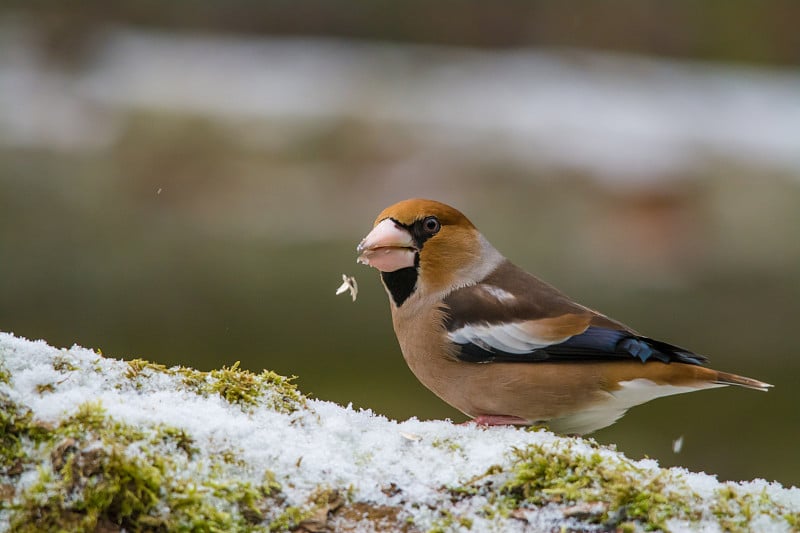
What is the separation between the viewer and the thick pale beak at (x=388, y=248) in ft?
12.1

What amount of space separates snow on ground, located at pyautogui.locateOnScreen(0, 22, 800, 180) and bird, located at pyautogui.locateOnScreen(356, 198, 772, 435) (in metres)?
6.61

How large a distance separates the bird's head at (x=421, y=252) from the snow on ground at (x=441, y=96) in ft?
21.4

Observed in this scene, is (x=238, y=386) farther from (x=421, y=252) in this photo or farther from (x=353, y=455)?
(x=421, y=252)

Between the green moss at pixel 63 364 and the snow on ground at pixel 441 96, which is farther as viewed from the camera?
the snow on ground at pixel 441 96

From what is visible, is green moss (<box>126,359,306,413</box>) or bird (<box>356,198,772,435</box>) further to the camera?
bird (<box>356,198,772,435</box>)

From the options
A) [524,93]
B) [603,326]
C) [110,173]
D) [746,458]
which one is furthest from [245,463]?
[524,93]

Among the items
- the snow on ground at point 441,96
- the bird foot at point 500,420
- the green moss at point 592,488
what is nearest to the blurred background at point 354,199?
the snow on ground at point 441,96

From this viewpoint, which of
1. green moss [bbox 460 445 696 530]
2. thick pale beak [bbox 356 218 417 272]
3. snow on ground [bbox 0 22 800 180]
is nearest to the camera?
green moss [bbox 460 445 696 530]

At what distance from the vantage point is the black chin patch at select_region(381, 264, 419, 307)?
3.84 m

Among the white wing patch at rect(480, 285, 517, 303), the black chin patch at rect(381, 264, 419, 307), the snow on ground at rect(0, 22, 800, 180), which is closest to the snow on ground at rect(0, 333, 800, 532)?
the white wing patch at rect(480, 285, 517, 303)

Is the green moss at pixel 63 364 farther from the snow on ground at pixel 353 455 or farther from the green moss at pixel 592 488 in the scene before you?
the green moss at pixel 592 488

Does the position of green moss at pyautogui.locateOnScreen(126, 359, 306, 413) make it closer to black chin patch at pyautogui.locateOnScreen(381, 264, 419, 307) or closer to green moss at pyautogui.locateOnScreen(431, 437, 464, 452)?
green moss at pyautogui.locateOnScreen(431, 437, 464, 452)

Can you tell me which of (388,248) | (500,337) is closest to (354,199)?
(388,248)

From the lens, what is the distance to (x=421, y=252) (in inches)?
151
